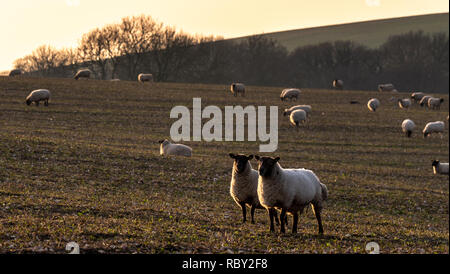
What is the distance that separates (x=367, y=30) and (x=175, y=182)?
16708 centimetres

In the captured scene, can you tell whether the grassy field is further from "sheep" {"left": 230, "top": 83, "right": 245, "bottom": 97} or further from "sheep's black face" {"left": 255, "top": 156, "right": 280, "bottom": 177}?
"sheep" {"left": 230, "top": 83, "right": 245, "bottom": 97}

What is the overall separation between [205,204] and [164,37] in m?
Answer: 85.2

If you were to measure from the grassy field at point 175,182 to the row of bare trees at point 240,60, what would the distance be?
42.2 meters

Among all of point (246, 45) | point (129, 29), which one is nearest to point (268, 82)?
point (246, 45)

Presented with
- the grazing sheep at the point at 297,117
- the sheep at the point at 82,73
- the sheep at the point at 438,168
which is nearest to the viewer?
the sheep at the point at 438,168

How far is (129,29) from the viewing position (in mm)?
103625

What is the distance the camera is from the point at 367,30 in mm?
180250

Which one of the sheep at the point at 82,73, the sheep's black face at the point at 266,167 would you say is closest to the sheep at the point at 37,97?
the sheep at the point at 82,73

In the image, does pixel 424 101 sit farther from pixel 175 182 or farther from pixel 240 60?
pixel 240 60

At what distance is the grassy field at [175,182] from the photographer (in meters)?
12.9

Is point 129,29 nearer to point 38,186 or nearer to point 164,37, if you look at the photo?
point 164,37

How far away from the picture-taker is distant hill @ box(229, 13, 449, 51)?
16662cm

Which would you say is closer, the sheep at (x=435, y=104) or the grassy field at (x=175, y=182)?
the grassy field at (x=175, y=182)

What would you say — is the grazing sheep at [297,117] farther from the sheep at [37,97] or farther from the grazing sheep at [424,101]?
the grazing sheep at [424,101]
